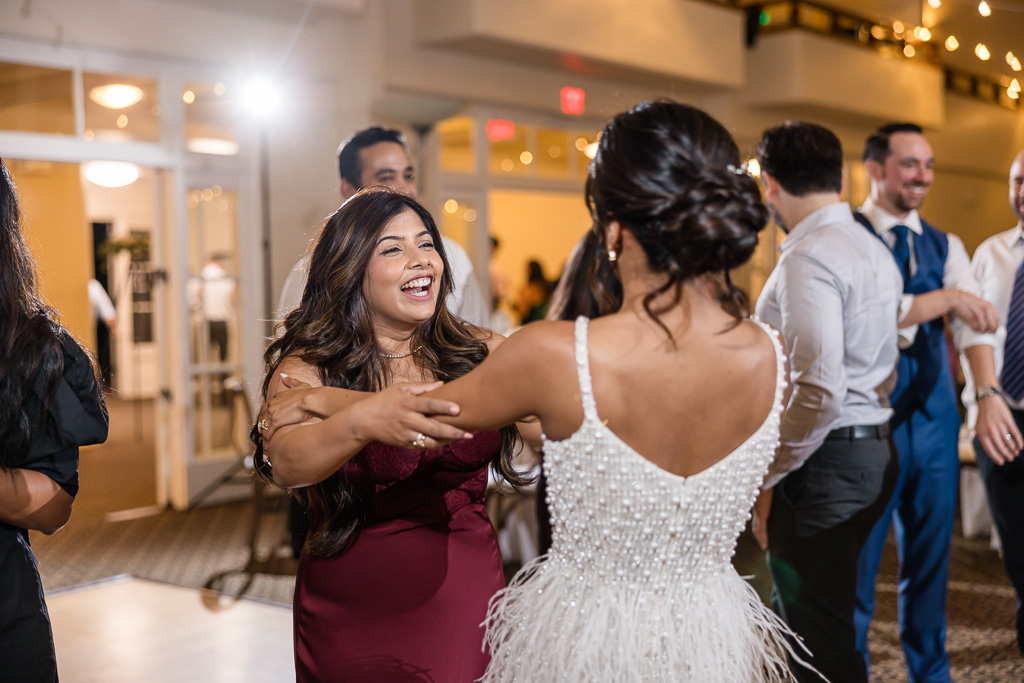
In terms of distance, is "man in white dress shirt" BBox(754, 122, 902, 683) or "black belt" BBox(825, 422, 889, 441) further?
"black belt" BBox(825, 422, 889, 441)

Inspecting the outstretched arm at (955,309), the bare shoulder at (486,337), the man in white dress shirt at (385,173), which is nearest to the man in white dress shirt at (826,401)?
the outstretched arm at (955,309)

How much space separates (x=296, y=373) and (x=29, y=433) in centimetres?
48

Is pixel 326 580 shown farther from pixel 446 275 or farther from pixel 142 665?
pixel 142 665

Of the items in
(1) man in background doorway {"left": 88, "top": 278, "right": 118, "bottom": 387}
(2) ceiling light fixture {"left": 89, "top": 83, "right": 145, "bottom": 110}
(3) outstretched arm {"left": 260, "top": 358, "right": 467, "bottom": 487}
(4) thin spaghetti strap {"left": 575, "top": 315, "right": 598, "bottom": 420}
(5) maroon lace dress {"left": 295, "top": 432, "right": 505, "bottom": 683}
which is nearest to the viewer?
(4) thin spaghetti strap {"left": 575, "top": 315, "right": 598, "bottom": 420}

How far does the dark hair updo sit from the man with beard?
5.32 feet

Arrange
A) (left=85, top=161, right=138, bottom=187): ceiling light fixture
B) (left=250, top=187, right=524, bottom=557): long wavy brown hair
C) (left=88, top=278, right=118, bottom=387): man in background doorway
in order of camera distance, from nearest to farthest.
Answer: (left=250, top=187, right=524, bottom=557): long wavy brown hair → (left=85, top=161, right=138, bottom=187): ceiling light fixture → (left=88, top=278, right=118, bottom=387): man in background doorway

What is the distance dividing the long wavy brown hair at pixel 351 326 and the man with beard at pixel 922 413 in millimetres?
1481

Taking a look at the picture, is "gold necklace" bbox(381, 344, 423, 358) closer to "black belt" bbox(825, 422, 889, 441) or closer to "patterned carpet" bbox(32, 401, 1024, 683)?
"black belt" bbox(825, 422, 889, 441)

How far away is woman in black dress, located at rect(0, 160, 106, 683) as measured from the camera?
1.52 metres

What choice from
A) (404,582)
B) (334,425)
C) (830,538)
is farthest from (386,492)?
(830,538)

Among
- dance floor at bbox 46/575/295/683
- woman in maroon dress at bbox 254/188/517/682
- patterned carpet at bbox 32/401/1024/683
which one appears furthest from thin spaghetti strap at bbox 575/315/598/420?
patterned carpet at bbox 32/401/1024/683

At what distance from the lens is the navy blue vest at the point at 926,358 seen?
2.82 meters

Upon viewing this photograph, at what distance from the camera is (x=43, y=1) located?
18.0 ft

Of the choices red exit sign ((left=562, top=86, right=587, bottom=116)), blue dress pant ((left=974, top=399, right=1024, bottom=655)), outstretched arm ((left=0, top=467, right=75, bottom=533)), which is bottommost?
blue dress pant ((left=974, top=399, right=1024, bottom=655))
